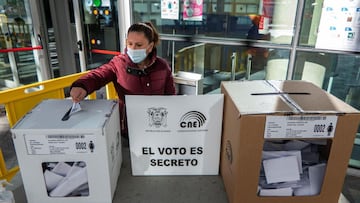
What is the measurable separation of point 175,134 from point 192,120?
0.24 ft

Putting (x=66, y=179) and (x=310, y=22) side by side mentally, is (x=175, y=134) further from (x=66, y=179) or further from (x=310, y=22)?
(x=310, y=22)

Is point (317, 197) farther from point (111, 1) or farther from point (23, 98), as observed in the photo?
point (111, 1)

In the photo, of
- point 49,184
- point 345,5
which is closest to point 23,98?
point 49,184

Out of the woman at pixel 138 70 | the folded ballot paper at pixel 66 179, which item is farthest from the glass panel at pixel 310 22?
the folded ballot paper at pixel 66 179

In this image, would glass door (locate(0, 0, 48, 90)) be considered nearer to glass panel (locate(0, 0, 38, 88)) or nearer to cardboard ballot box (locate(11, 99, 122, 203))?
glass panel (locate(0, 0, 38, 88))

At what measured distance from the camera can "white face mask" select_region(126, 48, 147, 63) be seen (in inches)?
48.4

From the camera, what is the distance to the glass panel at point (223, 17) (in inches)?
95.0

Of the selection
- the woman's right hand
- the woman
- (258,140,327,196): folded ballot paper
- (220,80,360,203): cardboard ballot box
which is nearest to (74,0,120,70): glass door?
the woman

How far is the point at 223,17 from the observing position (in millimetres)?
2689

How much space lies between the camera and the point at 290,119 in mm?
705

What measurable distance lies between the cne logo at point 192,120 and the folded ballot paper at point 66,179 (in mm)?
318

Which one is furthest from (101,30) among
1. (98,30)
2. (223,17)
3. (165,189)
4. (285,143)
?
(285,143)

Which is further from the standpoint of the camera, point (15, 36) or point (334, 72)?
point (15, 36)

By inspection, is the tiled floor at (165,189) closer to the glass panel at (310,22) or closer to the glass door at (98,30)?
the glass panel at (310,22)
